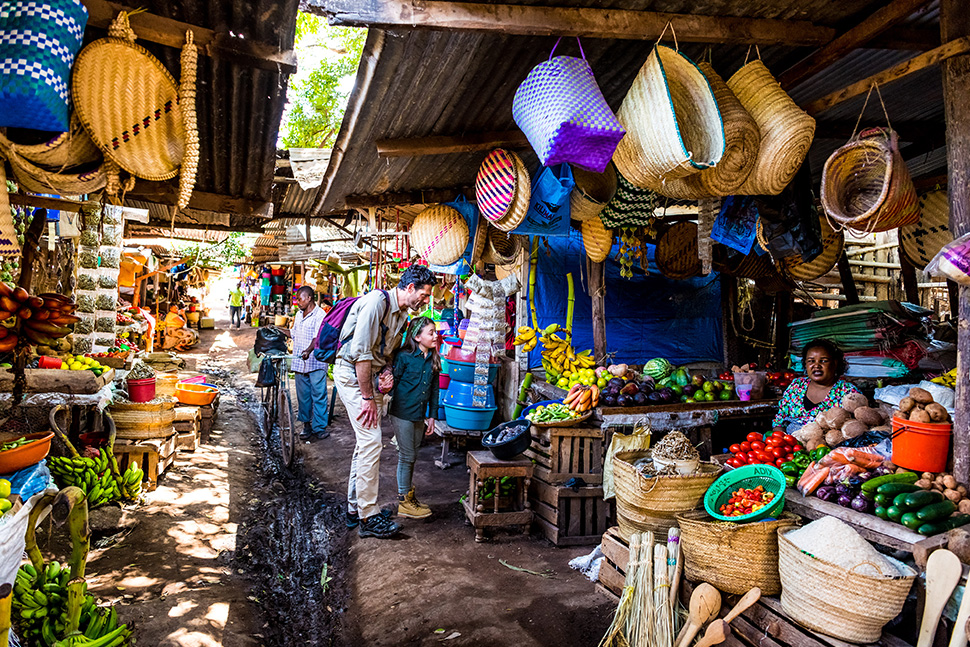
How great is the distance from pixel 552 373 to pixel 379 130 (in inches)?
133

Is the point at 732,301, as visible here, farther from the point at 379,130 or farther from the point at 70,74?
the point at 70,74

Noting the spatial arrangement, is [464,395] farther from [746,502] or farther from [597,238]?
[746,502]

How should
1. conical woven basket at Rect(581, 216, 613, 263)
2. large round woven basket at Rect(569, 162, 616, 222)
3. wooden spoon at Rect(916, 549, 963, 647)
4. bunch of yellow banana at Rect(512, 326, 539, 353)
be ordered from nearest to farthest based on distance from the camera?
1. wooden spoon at Rect(916, 549, 963, 647)
2. large round woven basket at Rect(569, 162, 616, 222)
3. conical woven basket at Rect(581, 216, 613, 263)
4. bunch of yellow banana at Rect(512, 326, 539, 353)

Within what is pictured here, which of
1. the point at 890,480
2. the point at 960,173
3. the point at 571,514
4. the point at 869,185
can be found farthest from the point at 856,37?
the point at 571,514

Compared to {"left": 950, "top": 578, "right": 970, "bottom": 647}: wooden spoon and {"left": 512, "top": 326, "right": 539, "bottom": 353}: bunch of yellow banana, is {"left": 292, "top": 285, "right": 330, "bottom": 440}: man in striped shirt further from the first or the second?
{"left": 950, "top": 578, "right": 970, "bottom": 647}: wooden spoon

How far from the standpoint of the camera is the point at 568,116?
9.25ft

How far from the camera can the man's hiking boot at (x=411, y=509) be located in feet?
17.8

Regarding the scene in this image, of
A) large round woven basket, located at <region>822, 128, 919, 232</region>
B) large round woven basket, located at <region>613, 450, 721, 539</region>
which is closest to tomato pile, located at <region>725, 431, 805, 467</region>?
large round woven basket, located at <region>613, 450, 721, 539</region>

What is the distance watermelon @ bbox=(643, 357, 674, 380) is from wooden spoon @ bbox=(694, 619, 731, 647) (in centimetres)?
385

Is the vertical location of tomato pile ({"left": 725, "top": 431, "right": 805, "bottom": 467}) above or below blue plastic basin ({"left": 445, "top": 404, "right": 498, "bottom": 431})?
above

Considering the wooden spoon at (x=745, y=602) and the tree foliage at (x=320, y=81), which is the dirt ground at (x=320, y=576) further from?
the tree foliage at (x=320, y=81)

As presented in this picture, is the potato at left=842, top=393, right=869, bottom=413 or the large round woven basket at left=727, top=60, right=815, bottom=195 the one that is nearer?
the large round woven basket at left=727, top=60, right=815, bottom=195

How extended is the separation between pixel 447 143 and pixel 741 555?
3.66 meters

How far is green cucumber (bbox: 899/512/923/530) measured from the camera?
2.72 m
